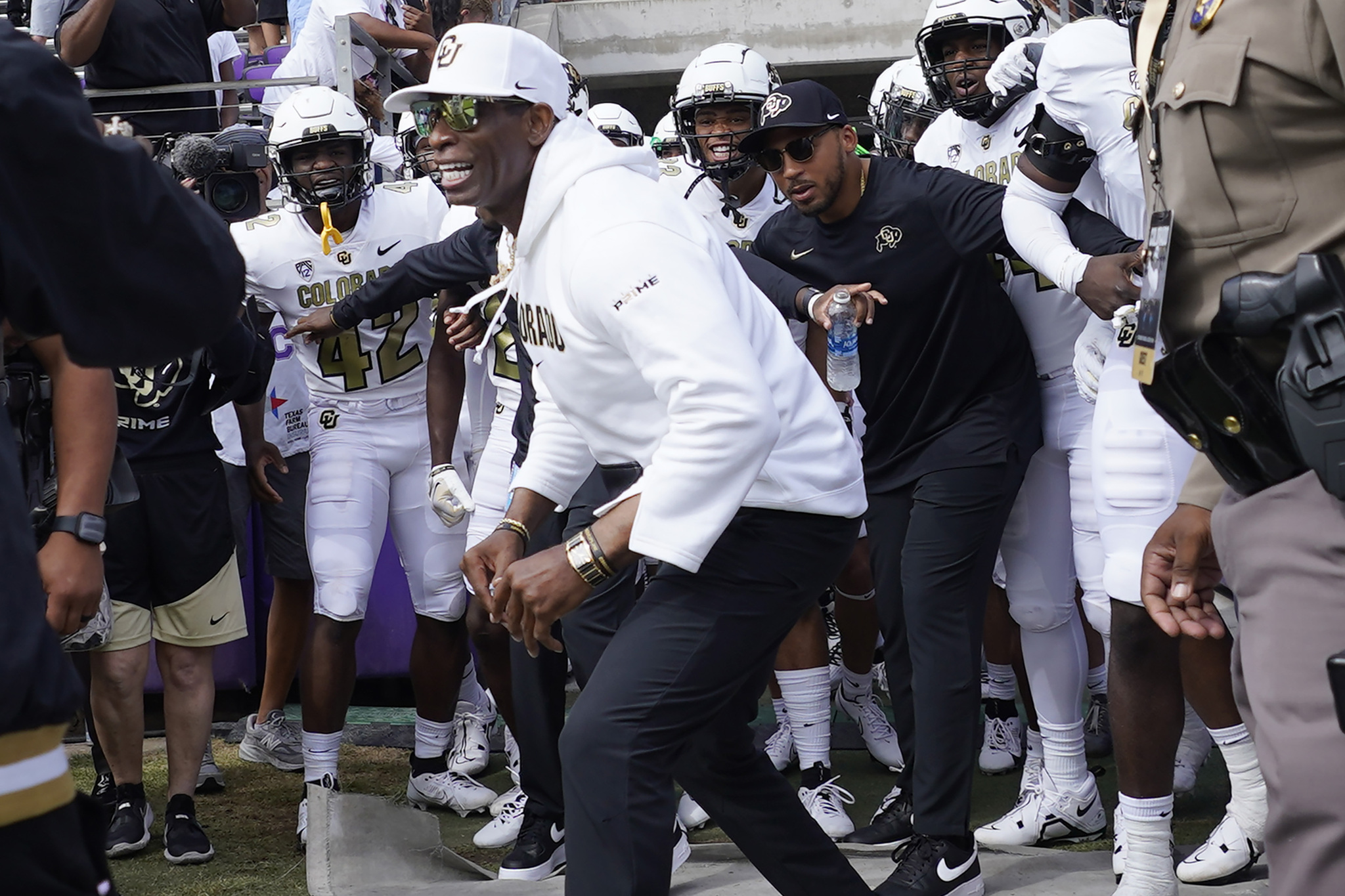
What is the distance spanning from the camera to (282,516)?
554cm

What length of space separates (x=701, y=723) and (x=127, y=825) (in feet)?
8.46

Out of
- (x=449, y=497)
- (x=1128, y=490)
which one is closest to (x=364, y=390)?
(x=449, y=497)

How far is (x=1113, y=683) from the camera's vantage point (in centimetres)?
354

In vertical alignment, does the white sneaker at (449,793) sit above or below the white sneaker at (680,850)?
below

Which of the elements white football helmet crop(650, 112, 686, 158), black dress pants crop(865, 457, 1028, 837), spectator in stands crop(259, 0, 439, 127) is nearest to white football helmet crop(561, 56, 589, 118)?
black dress pants crop(865, 457, 1028, 837)

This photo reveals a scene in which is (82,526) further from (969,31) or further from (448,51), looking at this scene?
(969,31)

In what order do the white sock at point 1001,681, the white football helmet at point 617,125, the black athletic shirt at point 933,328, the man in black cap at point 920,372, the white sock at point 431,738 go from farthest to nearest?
1. the white football helmet at point 617,125
2. the white sock at point 431,738
3. the white sock at point 1001,681
4. the black athletic shirt at point 933,328
5. the man in black cap at point 920,372

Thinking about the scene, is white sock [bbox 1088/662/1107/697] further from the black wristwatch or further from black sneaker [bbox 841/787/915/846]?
the black wristwatch

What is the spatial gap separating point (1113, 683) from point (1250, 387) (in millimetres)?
1824

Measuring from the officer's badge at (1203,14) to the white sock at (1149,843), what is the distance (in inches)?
81.6

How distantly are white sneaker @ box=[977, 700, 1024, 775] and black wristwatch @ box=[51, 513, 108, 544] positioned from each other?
312cm

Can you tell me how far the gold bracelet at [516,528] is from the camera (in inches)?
120

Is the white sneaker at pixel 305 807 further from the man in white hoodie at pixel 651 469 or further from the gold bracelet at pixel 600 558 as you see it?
the gold bracelet at pixel 600 558

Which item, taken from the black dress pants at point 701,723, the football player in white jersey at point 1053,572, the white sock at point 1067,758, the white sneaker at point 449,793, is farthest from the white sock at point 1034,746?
the white sneaker at point 449,793
